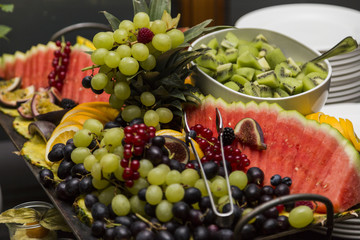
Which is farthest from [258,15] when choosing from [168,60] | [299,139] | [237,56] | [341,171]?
[341,171]

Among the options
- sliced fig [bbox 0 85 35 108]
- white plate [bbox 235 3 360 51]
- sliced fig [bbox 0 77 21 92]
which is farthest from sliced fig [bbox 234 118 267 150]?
sliced fig [bbox 0 77 21 92]

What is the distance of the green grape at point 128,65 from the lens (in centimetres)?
115

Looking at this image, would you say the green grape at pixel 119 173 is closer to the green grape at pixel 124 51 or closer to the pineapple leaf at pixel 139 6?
the green grape at pixel 124 51

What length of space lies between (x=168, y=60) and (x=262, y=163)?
0.40 meters

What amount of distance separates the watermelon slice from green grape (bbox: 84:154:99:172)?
15.2 inches

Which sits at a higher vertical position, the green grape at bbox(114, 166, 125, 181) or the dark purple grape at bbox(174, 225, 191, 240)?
the green grape at bbox(114, 166, 125, 181)

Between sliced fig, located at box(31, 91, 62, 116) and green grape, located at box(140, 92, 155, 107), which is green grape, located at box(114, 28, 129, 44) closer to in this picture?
green grape, located at box(140, 92, 155, 107)

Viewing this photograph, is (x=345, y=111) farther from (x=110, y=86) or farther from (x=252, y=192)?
(x=110, y=86)

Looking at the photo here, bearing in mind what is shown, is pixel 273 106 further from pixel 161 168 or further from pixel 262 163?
pixel 161 168

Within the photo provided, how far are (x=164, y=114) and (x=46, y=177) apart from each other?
36 centimetres

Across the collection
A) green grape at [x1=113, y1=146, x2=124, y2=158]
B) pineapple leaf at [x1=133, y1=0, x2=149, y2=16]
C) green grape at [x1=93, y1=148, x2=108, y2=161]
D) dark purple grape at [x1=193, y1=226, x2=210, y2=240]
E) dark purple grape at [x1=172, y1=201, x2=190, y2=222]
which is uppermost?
pineapple leaf at [x1=133, y1=0, x2=149, y2=16]

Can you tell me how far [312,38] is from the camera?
1735mm

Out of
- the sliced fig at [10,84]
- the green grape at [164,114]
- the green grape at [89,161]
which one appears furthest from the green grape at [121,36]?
the sliced fig at [10,84]

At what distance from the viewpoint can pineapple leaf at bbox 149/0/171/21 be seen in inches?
52.0
